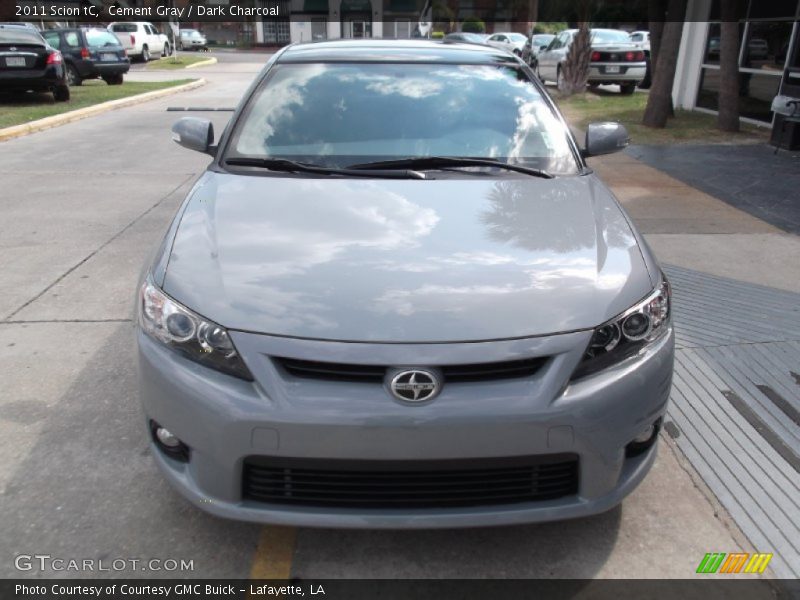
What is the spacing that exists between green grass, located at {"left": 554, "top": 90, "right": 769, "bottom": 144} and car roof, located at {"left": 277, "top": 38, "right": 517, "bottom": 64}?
780cm

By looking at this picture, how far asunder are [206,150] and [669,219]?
15.7 feet

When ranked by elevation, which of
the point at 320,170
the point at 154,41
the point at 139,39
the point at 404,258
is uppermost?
the point at 320,170

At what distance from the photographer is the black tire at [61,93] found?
15073 millimetres

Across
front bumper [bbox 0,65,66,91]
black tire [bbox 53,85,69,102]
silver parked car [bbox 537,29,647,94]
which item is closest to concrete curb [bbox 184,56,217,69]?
black tire [bbox 53,85,69,102]

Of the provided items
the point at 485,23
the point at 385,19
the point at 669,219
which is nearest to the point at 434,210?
the point at 669,219

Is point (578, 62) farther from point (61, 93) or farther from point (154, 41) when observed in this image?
point (154, 41)

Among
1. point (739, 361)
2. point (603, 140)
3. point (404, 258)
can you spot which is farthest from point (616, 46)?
point (404, 258)

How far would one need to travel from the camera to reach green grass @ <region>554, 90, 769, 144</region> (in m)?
11.5

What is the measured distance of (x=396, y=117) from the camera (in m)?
3.55

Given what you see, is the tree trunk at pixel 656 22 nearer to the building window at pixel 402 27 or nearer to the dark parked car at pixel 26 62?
the dark parked car at pixel 26 62

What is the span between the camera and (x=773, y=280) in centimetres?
524

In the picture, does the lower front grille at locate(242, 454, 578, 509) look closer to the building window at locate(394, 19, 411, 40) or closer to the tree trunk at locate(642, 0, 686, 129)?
the tree trunk at locate(642, 0, 686, 129)

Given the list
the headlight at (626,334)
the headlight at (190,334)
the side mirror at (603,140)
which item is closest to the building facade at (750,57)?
the side mirror at (603,140)

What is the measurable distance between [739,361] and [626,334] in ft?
6.54
